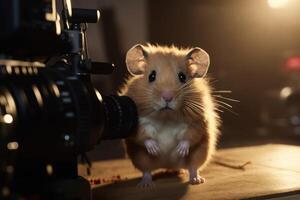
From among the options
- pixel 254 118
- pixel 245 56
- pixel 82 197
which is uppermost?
pixel 245 56

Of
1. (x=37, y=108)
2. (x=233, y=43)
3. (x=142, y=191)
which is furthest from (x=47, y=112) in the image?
(x=233, y=43)

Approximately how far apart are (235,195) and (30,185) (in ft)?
0.87

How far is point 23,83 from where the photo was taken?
480 millimetres

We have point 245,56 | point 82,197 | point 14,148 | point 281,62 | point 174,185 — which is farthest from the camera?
point 281,62

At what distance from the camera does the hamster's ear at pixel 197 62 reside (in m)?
Answer: 0.79

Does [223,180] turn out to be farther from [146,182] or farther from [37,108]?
[37,108]

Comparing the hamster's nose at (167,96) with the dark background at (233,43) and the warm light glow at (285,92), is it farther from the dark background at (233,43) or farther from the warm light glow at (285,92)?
the warm light glow at (285,92)

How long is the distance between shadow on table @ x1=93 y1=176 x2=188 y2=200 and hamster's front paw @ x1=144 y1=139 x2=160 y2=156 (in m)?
0.05

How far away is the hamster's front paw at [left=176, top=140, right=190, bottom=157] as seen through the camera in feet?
2.46

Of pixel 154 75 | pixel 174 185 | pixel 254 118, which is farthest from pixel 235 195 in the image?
pixel 254 118

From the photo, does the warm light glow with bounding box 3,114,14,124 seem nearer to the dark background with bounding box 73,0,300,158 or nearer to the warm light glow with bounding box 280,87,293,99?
the dark background with bounding box 73,0,300,158

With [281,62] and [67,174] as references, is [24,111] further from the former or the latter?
[281,62]

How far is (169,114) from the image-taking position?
746 millimetres

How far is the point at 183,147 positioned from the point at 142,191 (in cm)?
10
